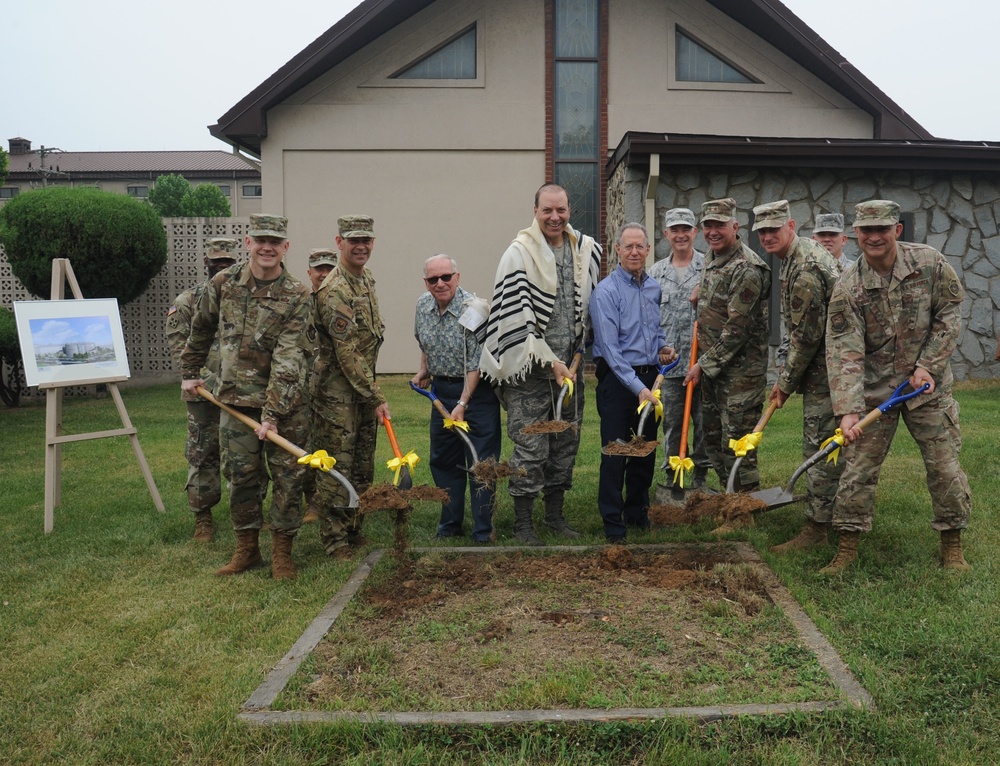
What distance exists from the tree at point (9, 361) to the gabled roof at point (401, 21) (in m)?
4.55

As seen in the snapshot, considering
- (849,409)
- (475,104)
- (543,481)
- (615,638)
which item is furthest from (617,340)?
(475,104)

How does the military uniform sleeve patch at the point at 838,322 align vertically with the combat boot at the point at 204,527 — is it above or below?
above

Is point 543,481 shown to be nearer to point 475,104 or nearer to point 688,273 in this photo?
point 688,273

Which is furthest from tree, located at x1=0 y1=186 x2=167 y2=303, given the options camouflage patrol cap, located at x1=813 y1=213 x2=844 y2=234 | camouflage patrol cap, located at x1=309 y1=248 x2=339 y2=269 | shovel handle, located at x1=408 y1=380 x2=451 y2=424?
camouflage patrol cap, located at x1=813 y1=213 x2=844 y2=234

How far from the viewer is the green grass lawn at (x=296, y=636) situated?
3287 millimetres

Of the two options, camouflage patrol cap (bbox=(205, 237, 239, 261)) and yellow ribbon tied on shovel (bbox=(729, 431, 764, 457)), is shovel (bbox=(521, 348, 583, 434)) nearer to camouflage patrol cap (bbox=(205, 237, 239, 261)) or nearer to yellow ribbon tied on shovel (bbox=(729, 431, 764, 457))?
yellow ribbon tied on shovel (bbox=(729, 431, 764, 457))

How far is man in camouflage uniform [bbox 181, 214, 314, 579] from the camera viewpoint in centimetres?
531

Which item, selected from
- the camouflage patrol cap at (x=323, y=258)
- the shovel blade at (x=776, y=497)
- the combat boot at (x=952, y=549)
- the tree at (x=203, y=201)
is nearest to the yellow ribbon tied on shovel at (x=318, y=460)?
the shovel blade at (x=776, y=497)

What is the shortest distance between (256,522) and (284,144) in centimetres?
1076

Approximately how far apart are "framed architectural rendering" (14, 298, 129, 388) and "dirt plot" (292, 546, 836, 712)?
3.77 metres

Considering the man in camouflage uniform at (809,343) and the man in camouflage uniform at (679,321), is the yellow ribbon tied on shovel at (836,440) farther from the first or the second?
the man in camouflage uniform at (679,321)

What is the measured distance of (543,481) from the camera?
5863mm

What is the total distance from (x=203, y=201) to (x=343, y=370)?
57.2 meters

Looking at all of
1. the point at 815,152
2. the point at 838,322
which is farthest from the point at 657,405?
the point at 815,152
